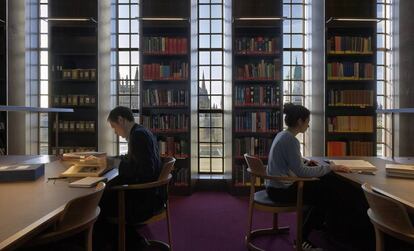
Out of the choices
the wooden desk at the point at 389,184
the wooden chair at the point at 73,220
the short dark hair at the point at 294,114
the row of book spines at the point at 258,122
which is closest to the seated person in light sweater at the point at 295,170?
the short dark hair at the point at 294,114

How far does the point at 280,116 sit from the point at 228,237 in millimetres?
2086

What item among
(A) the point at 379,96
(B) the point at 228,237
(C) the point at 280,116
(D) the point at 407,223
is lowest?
(B) the point at 228,237

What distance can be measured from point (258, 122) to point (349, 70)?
4.84 feet

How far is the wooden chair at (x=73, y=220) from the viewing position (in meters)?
1.26

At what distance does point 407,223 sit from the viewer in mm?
1347

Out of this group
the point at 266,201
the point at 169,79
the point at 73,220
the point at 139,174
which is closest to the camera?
the point at 73,220

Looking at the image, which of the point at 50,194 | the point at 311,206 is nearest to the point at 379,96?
the point at 311,206

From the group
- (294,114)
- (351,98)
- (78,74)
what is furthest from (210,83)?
(294,114)

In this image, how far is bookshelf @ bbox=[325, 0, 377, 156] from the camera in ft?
15.5

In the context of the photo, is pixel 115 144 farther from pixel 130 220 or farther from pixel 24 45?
pixel 130 220

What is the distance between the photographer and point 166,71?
4727mm

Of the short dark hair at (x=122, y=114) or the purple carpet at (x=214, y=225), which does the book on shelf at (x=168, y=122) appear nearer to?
the purple carpet at (x=214, y=225)

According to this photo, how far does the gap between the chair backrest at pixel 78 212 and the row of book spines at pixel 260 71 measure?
354 cm

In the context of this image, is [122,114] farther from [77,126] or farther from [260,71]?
[77,126]
